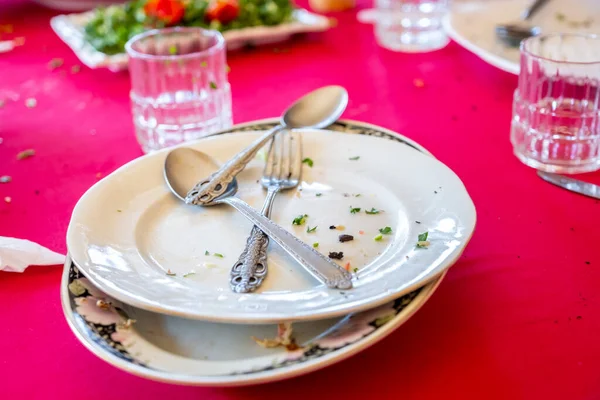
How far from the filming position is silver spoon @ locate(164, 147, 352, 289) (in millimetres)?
561


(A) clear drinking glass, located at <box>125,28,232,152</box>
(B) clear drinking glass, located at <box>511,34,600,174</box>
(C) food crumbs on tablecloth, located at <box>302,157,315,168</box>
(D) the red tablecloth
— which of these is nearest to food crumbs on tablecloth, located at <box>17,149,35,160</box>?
(D) the red tablecloth

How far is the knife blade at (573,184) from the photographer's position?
782 millimetres

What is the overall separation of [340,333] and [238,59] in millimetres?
897

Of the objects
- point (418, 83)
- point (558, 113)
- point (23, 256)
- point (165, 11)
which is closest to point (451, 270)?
point (558, 113)

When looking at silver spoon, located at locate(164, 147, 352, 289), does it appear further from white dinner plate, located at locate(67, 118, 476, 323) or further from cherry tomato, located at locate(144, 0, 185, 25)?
cherry tomato, located at locate(144, 0, 185, 25)

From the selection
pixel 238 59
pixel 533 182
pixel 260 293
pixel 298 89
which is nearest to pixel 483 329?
pixel 260 293

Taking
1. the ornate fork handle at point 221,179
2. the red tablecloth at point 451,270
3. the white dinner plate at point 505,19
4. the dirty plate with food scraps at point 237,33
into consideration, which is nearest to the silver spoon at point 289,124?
the ornate fork handle at point 221,179

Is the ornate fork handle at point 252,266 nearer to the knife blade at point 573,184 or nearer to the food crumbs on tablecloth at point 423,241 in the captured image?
the food crumbs on tablecloth at point 423,241

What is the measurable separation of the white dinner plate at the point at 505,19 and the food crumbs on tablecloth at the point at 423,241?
0.61 meters

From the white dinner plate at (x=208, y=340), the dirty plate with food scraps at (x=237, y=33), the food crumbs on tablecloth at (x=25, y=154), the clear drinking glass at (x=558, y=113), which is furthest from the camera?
the dirty plate with food scraps at (x=237, y=33)

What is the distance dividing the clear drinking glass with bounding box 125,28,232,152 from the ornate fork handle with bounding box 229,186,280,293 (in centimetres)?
36

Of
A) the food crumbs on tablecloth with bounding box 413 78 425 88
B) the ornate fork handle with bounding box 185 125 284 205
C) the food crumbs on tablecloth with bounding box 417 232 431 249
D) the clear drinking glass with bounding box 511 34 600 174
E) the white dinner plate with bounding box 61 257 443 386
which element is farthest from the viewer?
the food crumbs on tablecloth with bounding box 413 78 425 88

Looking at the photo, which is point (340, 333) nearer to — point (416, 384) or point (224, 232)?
point (416, 384)

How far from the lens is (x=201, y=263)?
63cm
